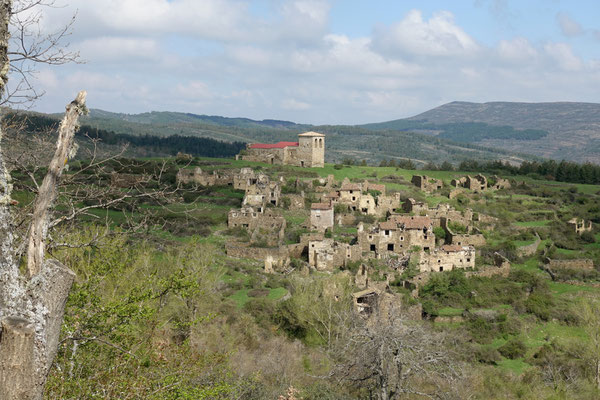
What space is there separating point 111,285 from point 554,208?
54052 mm

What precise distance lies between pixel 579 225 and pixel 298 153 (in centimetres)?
3386

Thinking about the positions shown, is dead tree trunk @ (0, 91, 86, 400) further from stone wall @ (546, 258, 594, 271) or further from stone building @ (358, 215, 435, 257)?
stone wall @ (546, 258, 594, 271)

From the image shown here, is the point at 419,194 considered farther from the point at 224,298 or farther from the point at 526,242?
the point at 224,298

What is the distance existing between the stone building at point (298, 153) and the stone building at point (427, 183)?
1288cm

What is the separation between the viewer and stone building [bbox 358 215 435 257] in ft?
134

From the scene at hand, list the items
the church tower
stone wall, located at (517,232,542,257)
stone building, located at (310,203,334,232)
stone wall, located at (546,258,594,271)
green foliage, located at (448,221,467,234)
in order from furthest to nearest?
the church tower → green foliage, located at (448,221,467,234) → stone wall, located at (517,232,542,257) → stone building, located at (310,203,334,232) → stone wall, located at (546,258,594,271)

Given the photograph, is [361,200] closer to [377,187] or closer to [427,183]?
[377,187]

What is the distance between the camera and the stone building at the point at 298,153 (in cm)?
6850

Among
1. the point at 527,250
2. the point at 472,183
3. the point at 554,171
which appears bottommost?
the point at 527,250

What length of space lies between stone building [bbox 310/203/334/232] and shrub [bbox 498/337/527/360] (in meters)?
18.3

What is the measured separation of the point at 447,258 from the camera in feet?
132

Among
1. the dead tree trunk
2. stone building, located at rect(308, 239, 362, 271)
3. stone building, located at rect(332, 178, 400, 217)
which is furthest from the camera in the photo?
stone building, located at rect(332, 178, 400, 217)

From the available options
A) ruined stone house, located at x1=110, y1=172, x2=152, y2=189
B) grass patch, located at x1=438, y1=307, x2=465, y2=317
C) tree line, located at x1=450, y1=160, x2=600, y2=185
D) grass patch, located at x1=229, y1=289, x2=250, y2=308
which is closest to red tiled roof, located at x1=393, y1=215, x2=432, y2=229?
grass patch, located at x1=438, y1=307, x2=465, y2=317

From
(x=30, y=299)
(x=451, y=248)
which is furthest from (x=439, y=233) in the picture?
(x=30, y=299)
